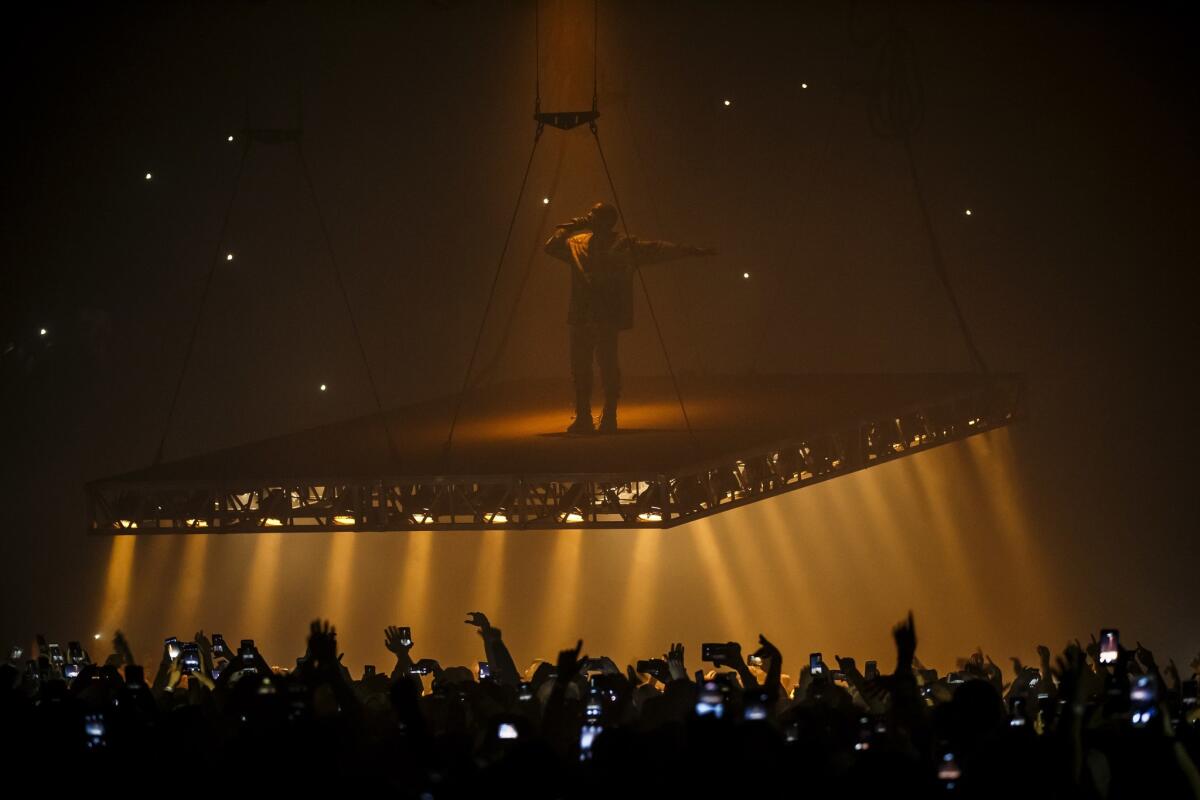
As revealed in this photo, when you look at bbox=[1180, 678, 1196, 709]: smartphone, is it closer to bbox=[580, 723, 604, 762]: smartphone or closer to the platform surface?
bbox=[580, 723, 604, 762]: smartphone

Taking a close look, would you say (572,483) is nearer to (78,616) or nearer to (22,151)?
(78,616)

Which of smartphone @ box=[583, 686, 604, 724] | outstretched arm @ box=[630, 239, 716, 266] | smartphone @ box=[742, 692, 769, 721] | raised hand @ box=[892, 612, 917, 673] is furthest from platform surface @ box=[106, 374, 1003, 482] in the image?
smartphone @ box=[742, 692, 769, 721]

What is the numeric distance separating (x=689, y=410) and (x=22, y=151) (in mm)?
4806

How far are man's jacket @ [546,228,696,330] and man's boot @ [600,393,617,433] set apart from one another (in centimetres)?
46

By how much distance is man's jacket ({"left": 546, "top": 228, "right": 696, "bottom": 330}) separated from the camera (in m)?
11.8

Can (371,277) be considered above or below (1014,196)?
below

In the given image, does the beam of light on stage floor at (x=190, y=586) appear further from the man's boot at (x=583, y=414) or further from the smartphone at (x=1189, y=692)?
the smartphone at (x=1189, y=692)

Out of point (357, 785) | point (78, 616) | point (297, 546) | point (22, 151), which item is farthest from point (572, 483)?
point (357, 785)

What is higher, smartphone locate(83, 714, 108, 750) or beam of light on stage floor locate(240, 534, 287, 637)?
beam of light on stage floor locate(240, 534, 287, 637)

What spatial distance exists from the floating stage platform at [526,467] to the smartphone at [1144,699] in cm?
525

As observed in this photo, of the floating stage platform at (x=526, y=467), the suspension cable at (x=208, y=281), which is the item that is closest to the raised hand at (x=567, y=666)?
the floating stage platform at (x=526, y=467)

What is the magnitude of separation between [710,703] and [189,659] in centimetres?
308

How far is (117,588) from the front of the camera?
12.2 m

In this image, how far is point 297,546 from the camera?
493 inches
